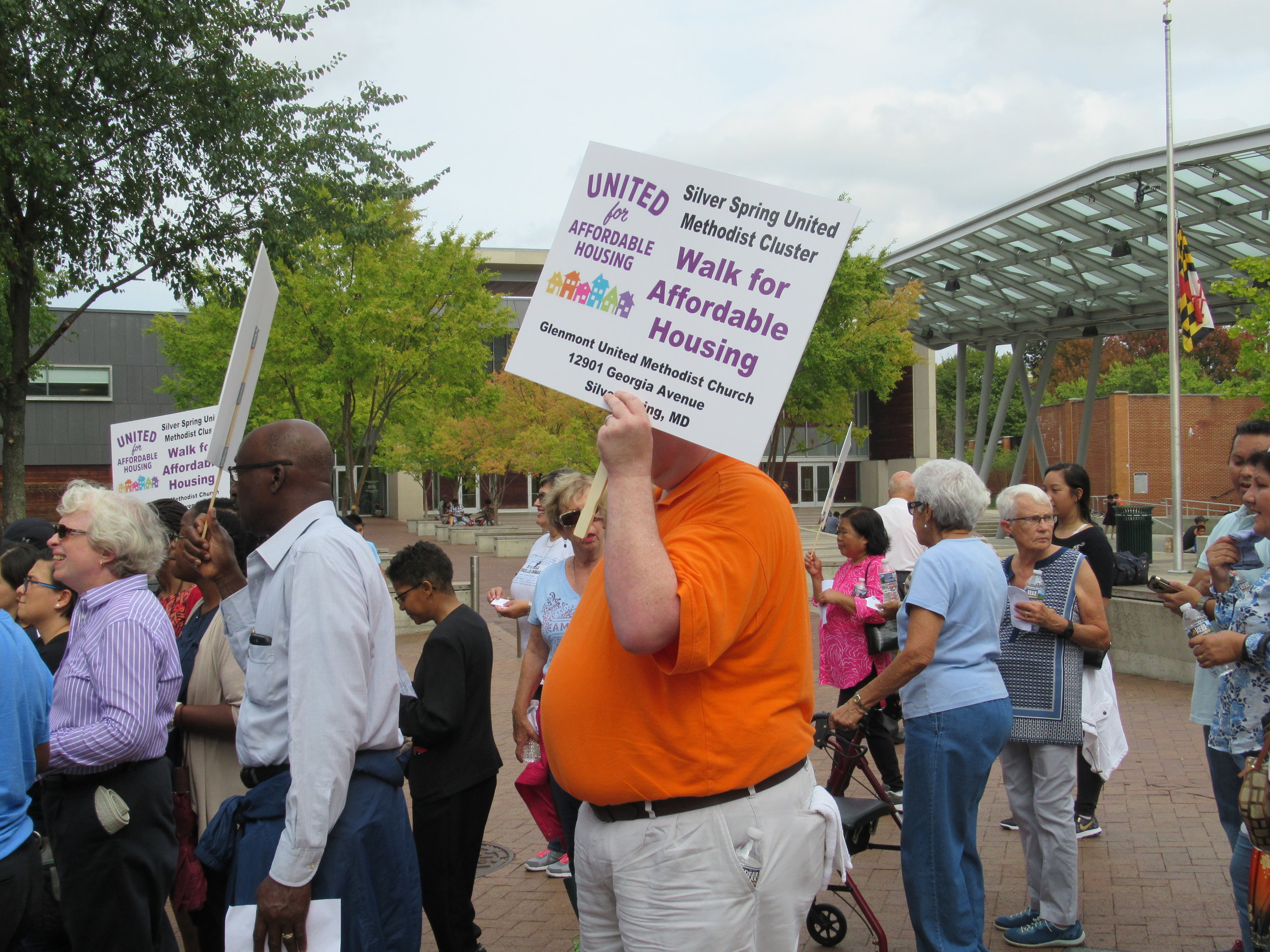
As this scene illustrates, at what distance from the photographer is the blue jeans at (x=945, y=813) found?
12.5 feet

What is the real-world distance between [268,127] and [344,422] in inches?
288

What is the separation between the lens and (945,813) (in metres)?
3.79

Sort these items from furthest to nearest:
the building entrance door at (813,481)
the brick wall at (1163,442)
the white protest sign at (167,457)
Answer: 1. the building entrance door at (813,481)
2. the brick wall at (1163,442)
3. the white protest sign at (167,457)

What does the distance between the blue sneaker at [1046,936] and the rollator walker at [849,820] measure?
56 cm

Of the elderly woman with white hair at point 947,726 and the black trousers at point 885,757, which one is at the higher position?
the elderly woman with white hair at point 947,726

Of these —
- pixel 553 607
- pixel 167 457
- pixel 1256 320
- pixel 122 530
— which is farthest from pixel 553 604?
pixel 1256 320

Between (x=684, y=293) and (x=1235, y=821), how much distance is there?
3.20 meters

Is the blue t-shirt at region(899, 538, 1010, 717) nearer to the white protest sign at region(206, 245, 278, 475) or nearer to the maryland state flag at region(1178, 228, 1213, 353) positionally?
the white protest sign at region(206, 245, 278, 475)

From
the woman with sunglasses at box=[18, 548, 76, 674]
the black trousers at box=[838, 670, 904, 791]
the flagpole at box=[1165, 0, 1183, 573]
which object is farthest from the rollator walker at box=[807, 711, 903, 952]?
Result: the flagpole at box=[1165, 0, 1183, 573]

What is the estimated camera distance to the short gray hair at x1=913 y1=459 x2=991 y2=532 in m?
4.11

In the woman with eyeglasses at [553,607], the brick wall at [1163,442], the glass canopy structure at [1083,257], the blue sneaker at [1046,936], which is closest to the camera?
the blue sneaker at [1046,936]

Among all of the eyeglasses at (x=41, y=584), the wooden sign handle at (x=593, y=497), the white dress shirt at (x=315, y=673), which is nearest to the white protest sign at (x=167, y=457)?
the eyeglasses at (x=41, y=584)

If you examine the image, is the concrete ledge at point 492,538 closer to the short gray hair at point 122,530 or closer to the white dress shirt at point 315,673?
the short gray hair at point 122,530

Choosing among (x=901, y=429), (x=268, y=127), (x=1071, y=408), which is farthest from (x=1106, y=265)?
(x=901, y=429)
